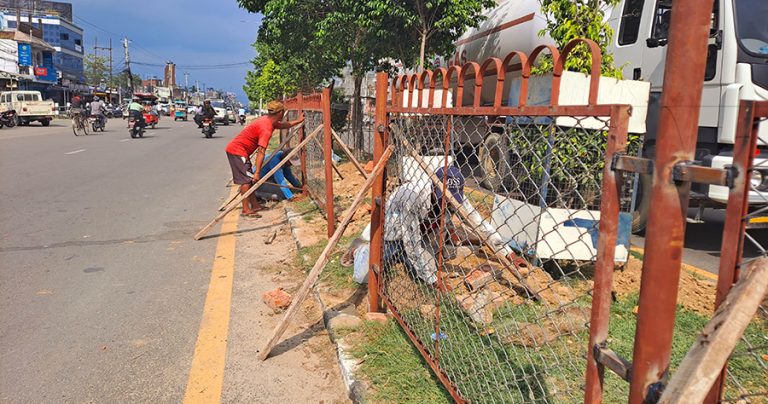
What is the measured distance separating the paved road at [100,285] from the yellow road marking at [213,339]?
0.07 m

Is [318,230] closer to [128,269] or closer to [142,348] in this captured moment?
[128,269]

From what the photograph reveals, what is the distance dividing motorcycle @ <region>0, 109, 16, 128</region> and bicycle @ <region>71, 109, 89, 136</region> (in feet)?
21.1

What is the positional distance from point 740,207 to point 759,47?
5.50 m

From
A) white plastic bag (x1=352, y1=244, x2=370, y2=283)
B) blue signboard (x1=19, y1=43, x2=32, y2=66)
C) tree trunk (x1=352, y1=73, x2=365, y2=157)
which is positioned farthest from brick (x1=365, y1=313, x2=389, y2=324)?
blue signboard (x1=19, y1=43, x2=32, y2=66)

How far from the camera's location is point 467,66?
2512 millimetres

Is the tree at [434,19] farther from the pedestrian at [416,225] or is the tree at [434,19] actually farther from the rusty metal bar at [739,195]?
the rusty metal bar at [739,195]

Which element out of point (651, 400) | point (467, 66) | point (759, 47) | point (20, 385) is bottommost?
point (20, 385)

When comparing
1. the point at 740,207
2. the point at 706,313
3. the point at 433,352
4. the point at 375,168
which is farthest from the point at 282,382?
the point at 706,313

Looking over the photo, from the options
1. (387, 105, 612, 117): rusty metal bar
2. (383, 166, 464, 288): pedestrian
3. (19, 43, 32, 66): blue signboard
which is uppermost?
(19, 43, 32, 66): blue signboard

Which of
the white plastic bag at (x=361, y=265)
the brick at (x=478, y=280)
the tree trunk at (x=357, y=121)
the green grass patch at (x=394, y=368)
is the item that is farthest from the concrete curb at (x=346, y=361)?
the tree trunk at (x=357, y=121)

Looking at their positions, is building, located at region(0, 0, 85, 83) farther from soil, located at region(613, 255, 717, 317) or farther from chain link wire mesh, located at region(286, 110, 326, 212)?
soil, located at region(613, 255, 717, 317)

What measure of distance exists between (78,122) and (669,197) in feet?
81.1

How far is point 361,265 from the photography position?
433cm

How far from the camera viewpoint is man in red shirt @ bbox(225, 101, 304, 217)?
722 centimetres
